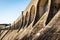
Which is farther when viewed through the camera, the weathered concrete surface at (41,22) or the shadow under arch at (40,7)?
the shadow under arch at (40,7)

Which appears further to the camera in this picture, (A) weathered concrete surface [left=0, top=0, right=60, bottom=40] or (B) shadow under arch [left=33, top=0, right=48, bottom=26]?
(B) shadow under arch [left=33, top=0, right=48, bottom=26]

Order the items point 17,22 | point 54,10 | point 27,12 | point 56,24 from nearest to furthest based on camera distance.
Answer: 1. point 56,24
2. point 54,10
3. point 27,12
4. point 17,22

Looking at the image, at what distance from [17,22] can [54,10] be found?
20.2 meters

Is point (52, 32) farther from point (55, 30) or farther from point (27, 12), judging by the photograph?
point (27, 12)

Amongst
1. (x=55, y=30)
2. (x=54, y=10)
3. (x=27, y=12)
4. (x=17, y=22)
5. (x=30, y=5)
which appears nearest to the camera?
(x=55, y=30)

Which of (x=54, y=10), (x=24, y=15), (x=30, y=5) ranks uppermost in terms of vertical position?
(x=54, y=10)

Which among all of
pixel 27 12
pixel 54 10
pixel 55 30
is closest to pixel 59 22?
pixel 55 30

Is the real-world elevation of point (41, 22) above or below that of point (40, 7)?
below

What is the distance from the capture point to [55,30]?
43.5 feet

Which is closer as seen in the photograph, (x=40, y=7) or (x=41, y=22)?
(x=41, y=22)

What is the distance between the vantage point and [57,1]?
1927 centimetres

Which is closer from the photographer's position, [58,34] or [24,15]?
[58,34]

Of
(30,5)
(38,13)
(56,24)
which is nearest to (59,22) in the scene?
(56,24)

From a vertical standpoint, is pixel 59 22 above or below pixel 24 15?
above
